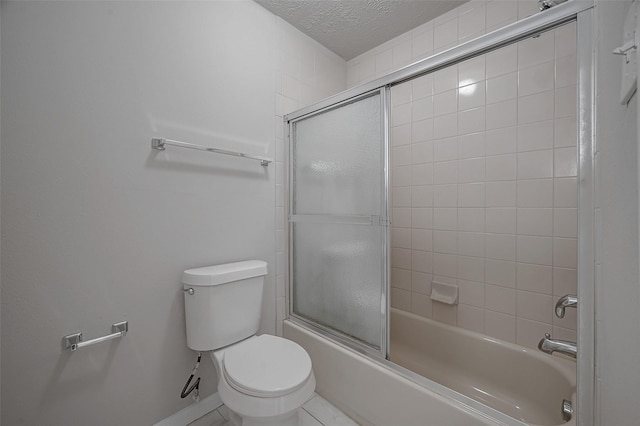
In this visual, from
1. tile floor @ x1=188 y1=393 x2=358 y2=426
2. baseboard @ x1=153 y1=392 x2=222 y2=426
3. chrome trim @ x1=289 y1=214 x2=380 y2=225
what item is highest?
chrome trim @ x1=289 y1=214 x2=380 y2=225

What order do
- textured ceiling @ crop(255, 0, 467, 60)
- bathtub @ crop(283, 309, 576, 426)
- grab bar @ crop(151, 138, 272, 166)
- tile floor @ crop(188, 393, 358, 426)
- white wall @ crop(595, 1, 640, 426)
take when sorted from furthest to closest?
textured ceiling @ crop(255, 0, 467, 60)
tile floor @ crop(188, 393, 358, 426)
grab bar @ crop(151, 138, 272, 166)
bathtub @ crop(283, 309, 576, 426)
white wall @ crop(595, 1, 640, 426)

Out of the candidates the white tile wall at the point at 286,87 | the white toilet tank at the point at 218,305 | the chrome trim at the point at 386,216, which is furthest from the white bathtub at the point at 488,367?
the white toilet tank at the point at 218,305

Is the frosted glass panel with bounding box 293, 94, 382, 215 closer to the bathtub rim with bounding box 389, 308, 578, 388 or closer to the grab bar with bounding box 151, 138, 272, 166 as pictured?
the grab bar with bounding box 151, 138, 272, 166

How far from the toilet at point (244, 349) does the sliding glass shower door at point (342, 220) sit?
0.35 metres

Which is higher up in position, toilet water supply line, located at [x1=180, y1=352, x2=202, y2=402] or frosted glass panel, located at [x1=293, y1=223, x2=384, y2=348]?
frosted glass panel, located at [x1=293, y1=223, x2=384, y2=348]

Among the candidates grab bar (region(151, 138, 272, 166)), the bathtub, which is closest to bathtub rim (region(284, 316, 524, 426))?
the bathtub

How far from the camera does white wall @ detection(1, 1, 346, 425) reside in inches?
38.3

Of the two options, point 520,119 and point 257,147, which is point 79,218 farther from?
point 520,119

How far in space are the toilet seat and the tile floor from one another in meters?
0.45

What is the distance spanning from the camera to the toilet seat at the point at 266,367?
3.32ft

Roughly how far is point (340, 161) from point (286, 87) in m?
0.77

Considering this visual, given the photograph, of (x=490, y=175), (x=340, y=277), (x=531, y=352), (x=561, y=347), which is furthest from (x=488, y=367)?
(x=490, y=175)

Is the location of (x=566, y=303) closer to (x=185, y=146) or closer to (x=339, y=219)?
(x=339, y=219)

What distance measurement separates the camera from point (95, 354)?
3.68 feet
